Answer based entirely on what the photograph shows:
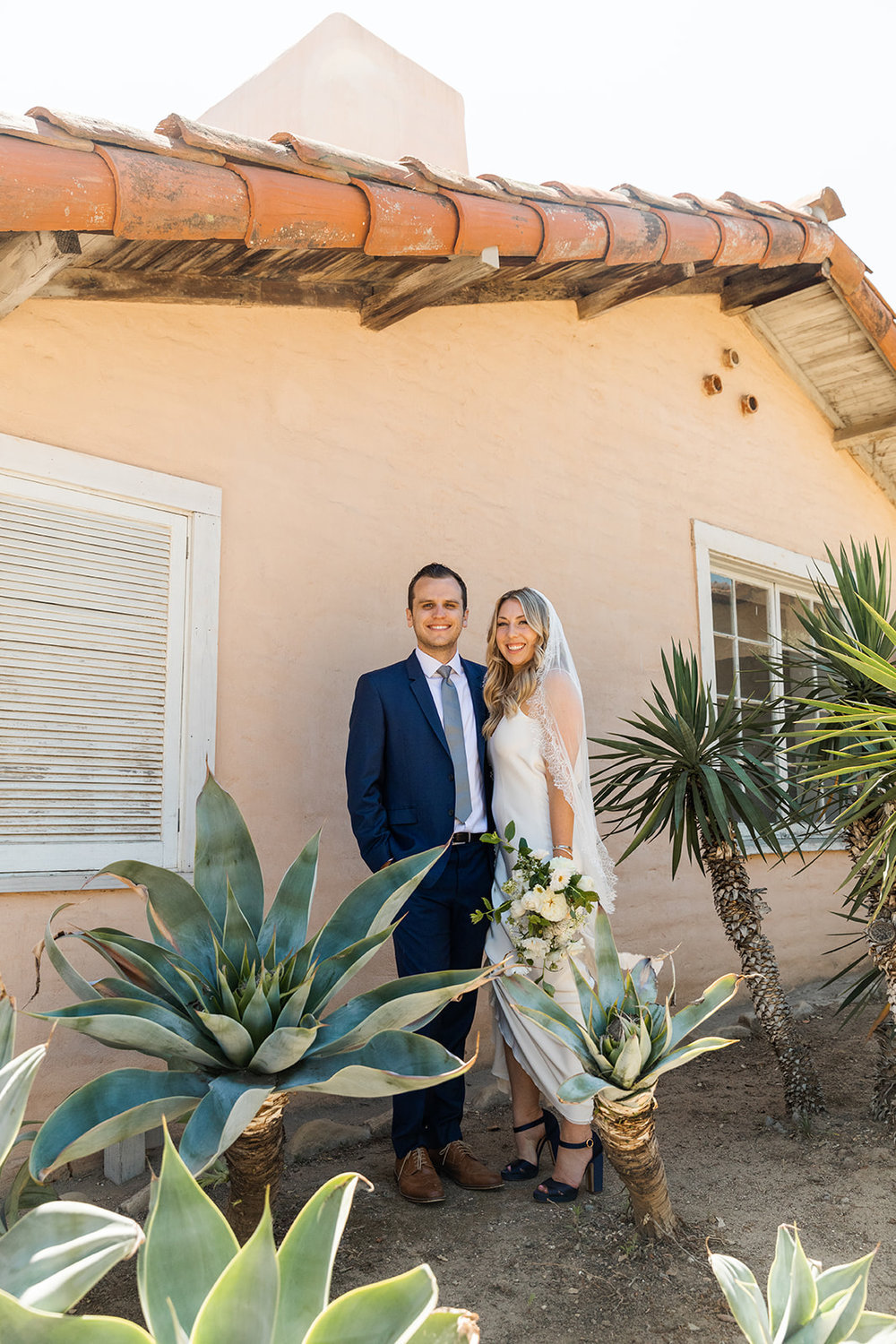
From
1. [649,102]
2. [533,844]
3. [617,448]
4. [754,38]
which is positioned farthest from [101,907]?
[649,102]

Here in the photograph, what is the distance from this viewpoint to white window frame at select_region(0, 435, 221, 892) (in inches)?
138

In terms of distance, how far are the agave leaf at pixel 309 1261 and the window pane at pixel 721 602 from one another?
5494 millimetres

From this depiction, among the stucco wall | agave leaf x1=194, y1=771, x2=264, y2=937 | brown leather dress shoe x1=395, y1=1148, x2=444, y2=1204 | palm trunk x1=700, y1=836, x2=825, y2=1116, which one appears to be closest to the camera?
agave leaf x1=194, y1=771, x2=264, y2=937

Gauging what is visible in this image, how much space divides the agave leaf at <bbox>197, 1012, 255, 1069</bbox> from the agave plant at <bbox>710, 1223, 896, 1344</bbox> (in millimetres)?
1209

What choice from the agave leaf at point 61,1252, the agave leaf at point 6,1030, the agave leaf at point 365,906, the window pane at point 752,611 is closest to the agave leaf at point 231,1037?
→ the agave leaf at point 365,906

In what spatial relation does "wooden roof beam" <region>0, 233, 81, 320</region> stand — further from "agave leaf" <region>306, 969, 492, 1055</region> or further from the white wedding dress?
"agave leaf" <region>306, 969, 492, 1055</region>

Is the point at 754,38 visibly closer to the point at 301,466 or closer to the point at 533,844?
the point at 301,466

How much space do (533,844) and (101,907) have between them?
155 cm

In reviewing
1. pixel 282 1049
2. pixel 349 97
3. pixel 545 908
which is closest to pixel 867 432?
pixel 349 97

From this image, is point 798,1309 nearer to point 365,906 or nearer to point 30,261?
point 365,906

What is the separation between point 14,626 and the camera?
136 inches

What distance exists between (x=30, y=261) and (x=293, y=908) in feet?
7.23

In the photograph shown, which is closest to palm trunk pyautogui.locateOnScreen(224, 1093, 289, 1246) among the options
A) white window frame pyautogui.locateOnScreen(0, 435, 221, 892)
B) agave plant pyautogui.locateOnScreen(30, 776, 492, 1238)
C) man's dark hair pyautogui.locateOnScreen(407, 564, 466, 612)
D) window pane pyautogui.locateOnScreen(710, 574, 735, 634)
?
agave plant pyautogui.locateOnScreen(30, 776, 492, 1238)

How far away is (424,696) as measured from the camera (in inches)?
148
